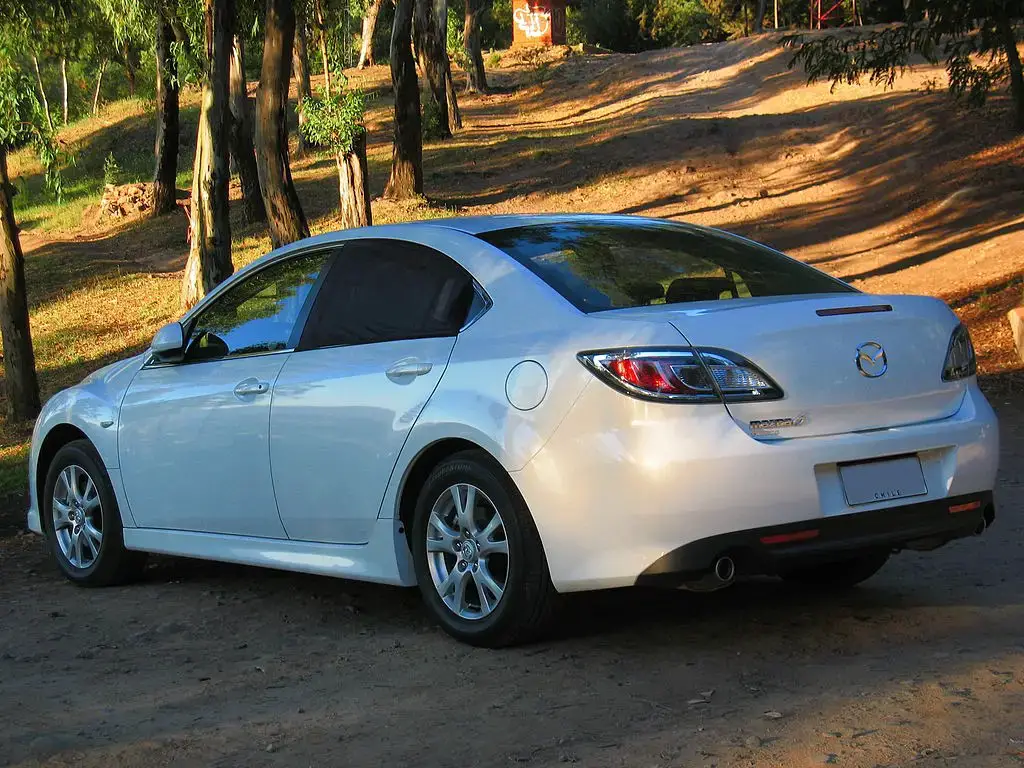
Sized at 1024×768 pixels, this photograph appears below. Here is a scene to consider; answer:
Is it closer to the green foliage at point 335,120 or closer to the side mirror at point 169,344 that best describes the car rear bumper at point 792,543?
the side mirror at point 169,344

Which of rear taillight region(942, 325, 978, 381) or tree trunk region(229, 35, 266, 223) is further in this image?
tree trunk region(229, 35, 266, 223)

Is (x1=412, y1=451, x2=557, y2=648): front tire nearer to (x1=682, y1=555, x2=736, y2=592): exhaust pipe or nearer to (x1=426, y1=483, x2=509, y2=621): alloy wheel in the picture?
(x1=426, y1=483, x2=509, y2=621): alloy wheel

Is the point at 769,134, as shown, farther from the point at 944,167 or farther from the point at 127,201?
the point at 127,201

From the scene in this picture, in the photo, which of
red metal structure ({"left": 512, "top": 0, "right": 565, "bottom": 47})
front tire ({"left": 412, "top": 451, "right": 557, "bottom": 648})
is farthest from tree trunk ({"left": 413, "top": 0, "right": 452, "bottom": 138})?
front tire ({"left": 412, "top": 451, "right": 557, "bottom": 648})

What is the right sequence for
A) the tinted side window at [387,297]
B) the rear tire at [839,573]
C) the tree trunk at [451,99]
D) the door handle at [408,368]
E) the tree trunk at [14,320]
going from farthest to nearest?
the tree trunk at [451,99] < the tree trunk at [14,320] < the rear tire at [839,573] < the tinted side window at [387,297] < the door handle at [408,368]

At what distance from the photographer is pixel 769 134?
106 feet

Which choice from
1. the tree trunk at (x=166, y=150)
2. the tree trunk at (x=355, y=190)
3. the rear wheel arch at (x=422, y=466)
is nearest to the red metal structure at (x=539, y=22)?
the tree trunk at (x=166, y=150)

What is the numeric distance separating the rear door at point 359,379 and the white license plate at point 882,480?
1545 millimetres

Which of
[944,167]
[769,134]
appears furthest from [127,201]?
[944,167]

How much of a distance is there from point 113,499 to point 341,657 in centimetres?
211

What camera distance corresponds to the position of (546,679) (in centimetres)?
470

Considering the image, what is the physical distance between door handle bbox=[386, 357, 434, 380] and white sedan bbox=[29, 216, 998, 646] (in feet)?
0.04

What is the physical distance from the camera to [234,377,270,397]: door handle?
5863mm

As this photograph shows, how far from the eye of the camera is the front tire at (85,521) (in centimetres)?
688
